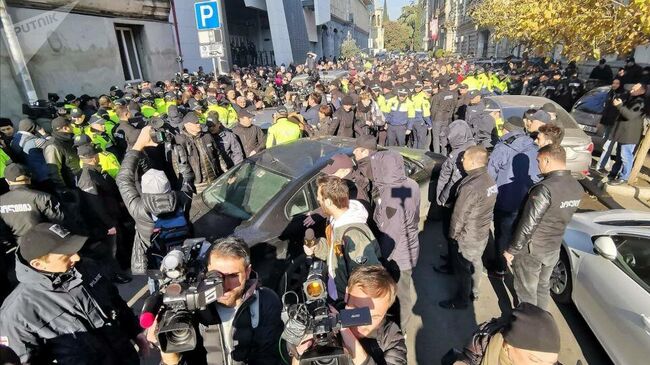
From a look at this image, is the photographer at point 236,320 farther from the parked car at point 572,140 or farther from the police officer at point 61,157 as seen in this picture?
the parked car at point 572,140

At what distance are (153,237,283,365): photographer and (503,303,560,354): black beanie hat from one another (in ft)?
3.93

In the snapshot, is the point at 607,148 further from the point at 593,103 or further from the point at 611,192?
the point at 593,103

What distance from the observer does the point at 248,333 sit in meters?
1.83

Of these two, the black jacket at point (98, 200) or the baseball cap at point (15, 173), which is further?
the black jacket at point (98, 200)

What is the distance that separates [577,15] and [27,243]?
7905 mm

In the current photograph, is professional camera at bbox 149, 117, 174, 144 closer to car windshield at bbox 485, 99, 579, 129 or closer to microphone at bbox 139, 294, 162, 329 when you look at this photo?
microphone at bbox 139, 294, 162, 329

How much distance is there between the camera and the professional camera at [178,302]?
1.49m

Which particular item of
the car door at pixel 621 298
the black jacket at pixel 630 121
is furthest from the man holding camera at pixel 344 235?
the black jacket at pixel 630 121

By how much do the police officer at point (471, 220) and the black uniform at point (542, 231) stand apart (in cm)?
36

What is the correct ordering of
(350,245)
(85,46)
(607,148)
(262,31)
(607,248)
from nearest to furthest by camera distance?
(350,245) → (607,248) → (607,148) → (85,46) → (262,31)

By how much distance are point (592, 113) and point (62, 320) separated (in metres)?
9.75

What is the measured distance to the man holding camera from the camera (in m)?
2.48

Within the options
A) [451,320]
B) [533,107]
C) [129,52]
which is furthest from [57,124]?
[129,52]

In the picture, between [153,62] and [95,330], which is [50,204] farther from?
[153,62]
